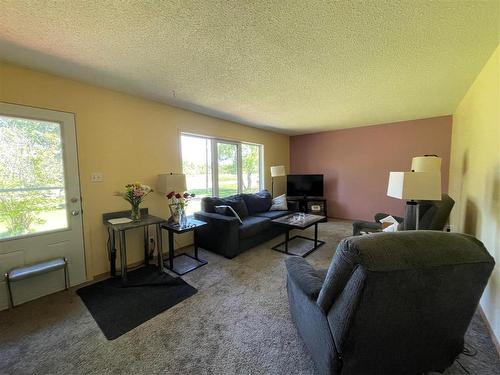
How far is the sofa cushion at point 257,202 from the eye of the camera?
169 inches

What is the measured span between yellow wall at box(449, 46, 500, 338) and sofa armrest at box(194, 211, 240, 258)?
8.73ft

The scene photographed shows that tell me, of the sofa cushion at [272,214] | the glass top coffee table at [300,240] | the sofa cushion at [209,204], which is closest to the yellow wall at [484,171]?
the glass top coffee table at [300,240]

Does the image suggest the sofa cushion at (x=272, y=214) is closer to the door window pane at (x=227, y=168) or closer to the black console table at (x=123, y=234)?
the door window pane at (x=227, y=168)

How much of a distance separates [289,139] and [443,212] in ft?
14.4

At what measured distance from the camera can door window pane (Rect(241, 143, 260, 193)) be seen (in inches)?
195

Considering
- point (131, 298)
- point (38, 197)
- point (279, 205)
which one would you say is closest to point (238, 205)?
point (279, 205)

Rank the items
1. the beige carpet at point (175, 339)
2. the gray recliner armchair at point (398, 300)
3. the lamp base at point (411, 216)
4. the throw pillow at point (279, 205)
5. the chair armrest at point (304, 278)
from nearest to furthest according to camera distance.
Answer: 1. the gray recliner armchair at point (398, 300)
2. the chair armrest at point (304, 278)
3. the beige carpet at point (175, 339)
4. the lamp base at point (411, 216)
5. the throw pillow at point (279, 205)

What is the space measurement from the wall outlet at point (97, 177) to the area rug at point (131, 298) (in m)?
1.23

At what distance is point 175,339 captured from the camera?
66.2 inches

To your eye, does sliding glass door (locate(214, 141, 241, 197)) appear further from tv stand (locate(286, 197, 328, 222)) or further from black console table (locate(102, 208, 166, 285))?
black console table (locate(102, 208, 166, 285))

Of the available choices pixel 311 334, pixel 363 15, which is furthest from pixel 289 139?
pixel 311 334

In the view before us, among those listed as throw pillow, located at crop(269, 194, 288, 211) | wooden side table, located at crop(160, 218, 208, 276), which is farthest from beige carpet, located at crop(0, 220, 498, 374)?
throw pillow, located at crop(269, 194, 288, 211)

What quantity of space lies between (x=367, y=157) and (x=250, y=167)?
2782mm

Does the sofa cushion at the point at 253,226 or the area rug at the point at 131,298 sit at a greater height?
the sofa cushion at the point at 253,226
